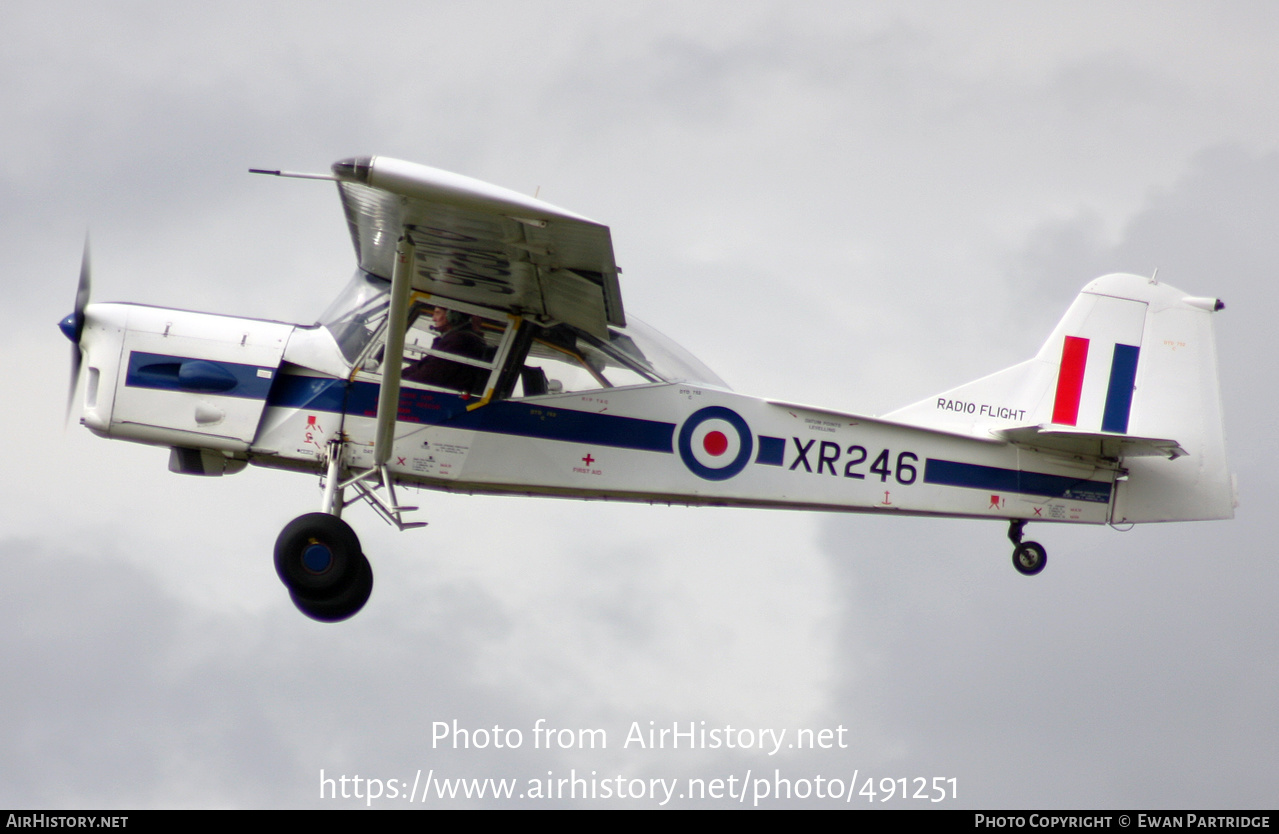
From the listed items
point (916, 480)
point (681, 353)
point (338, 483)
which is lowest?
point (338, 483)

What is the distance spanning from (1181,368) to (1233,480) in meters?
0.99

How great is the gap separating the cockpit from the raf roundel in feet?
1.06

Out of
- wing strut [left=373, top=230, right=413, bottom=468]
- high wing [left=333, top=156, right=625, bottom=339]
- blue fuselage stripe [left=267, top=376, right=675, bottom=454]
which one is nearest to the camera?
high wing [left=333, top=156, right=625, bottom=339]

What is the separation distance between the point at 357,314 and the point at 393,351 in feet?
3.12

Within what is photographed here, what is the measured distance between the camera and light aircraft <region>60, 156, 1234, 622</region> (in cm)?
951

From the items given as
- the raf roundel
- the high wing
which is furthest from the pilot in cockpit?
the raf roundel

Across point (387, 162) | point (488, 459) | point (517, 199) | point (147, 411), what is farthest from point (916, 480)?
point (147, 411)

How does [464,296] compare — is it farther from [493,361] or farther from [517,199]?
[517,199]

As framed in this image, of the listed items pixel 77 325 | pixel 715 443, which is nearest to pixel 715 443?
pixel 715 443

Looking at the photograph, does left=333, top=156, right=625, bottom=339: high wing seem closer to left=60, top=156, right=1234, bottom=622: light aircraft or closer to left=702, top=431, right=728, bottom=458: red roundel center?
left=60, top=156, right=1234, bottom=622: light aircraft

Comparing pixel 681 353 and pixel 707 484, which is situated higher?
pixel 681 353

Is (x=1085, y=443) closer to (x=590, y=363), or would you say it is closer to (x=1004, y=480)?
(x=1004, y=480)

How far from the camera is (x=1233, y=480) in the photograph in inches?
425

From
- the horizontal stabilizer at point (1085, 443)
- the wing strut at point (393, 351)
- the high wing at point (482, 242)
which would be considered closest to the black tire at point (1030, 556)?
the horizontal stabilizer at point (1085, 443)
